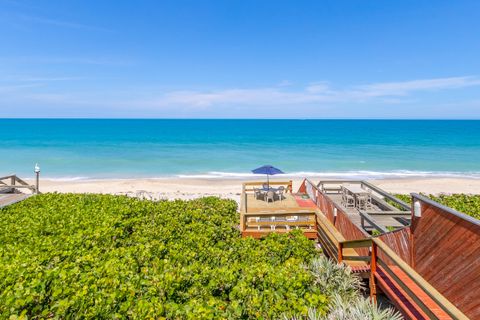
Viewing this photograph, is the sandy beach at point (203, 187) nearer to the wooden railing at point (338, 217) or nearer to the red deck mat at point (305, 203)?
the red deck mat at point (305, 203)

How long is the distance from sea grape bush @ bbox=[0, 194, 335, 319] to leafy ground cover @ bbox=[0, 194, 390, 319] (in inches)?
0.6

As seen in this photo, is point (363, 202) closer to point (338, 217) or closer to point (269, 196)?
point (338, 217)

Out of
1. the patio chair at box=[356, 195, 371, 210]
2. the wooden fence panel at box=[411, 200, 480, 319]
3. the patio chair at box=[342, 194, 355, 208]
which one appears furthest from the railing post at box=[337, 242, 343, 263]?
the patio chair at box=[342, 194, 355, 208]

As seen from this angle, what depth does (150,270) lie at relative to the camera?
509 cm

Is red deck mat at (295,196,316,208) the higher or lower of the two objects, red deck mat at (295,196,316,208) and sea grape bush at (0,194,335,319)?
the lower

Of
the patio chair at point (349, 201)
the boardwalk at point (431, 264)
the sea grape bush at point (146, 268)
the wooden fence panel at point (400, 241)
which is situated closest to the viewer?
the sea grape bush at point (146, 268)

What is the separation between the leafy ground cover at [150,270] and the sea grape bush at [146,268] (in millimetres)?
16

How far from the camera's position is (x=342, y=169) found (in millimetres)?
33875

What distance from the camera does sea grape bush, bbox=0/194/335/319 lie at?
3893 millimetres

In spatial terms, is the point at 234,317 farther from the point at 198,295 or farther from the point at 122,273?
the point at 122,273

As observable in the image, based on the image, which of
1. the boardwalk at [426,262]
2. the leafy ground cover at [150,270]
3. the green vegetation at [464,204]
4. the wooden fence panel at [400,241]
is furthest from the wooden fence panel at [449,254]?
the green vegetation at [464,204]

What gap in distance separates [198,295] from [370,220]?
508 centimetres

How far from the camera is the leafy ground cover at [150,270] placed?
3900mm

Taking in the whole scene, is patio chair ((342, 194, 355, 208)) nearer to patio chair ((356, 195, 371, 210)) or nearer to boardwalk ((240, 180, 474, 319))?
patio chair ((356, 195, 371, 210))
